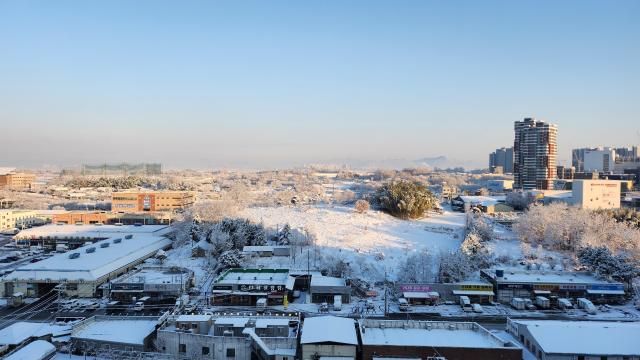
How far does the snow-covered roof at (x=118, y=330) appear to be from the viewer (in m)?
10.7

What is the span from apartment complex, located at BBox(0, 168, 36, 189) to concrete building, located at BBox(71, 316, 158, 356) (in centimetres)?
5055

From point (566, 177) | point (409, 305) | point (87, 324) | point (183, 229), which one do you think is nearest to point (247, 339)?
point (87, 324)

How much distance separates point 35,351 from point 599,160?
72.7m

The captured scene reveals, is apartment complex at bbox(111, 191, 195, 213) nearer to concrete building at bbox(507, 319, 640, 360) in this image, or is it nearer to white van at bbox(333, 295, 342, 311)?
white van at bbox(333, 295, 342, 311)

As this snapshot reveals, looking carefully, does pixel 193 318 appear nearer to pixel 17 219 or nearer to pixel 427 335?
pixel 427 335

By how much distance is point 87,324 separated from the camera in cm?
1154

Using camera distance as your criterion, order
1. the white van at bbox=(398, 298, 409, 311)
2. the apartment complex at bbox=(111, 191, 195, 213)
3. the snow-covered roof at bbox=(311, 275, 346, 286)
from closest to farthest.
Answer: the white van at bbox=(398, 298, 409, 311) → the snow-covered roof at bbox=(311, 275, 346, 286) → the apartment complex at bbox=(111, 191, 195, 213)

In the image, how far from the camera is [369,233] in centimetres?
2227

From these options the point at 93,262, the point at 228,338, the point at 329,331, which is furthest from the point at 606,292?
the point at 93,262

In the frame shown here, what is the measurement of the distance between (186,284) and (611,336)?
455 inches

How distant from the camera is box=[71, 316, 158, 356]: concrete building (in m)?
10.5

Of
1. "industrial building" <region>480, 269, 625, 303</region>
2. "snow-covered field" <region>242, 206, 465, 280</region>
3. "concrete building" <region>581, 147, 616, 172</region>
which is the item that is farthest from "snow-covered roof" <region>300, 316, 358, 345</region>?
"concrete building" <region>581, 147, 616, 172</region>

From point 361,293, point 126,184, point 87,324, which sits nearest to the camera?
point 87,324

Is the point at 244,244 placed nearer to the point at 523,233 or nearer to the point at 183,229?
the point at 183,229
